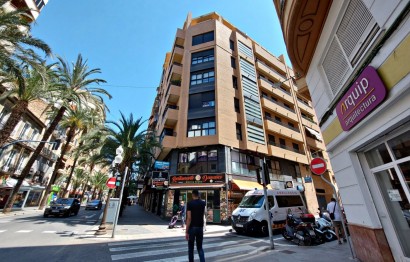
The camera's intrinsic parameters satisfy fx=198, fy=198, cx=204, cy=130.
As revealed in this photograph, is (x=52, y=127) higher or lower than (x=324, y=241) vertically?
higher

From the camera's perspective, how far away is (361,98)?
13.9 ft

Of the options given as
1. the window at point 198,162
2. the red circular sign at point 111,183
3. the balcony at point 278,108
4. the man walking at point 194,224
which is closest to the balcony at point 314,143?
the balcony at point 278,108

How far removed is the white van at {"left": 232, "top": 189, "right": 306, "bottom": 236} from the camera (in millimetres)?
9914

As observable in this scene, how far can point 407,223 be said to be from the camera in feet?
13.4

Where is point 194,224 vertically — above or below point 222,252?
above

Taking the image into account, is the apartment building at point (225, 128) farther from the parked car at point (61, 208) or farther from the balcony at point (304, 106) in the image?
the parked car at point (61, 208)

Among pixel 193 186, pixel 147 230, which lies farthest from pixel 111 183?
pixel 193 186

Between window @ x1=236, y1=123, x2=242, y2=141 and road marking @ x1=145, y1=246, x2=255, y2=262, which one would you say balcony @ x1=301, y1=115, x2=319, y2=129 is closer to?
window @ x1=236, y1=123, x2=242, y2=141

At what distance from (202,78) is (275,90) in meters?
11.3

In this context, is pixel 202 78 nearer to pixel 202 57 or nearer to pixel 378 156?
pixel 202 57

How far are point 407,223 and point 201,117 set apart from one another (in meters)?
17.5

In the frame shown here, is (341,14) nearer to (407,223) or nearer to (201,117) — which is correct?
(407,223)

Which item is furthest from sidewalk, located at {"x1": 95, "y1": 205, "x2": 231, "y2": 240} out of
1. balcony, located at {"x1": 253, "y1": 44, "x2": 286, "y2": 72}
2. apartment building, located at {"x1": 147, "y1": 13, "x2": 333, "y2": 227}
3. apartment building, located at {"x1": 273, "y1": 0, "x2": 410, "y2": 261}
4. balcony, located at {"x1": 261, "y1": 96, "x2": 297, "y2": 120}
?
balcony, located at {"x1": 253, "y1": 44, "x2": 286, "y2": 72}

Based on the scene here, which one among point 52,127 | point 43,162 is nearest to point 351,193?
point 52,127
